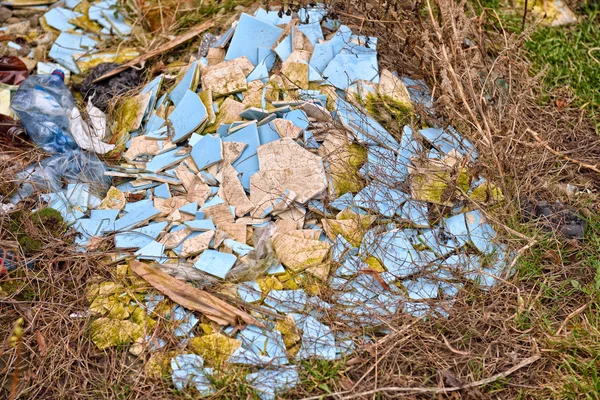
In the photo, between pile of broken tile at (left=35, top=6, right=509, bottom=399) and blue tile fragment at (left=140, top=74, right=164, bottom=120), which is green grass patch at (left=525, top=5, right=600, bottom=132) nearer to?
pile of broken tile at (left=35, top=6, right=509, bottom=399)

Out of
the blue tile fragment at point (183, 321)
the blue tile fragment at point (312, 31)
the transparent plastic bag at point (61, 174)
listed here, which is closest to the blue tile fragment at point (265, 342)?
the blue tile fragment at point (183, 321)

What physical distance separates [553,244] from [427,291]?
0.80m

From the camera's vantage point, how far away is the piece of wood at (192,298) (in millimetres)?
3070

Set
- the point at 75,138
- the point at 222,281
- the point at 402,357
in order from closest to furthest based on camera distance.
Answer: the point at 402,357, the point at 222,281, the point at 75,138

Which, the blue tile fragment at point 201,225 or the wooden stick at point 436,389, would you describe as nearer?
the wooden stick at point 436,389

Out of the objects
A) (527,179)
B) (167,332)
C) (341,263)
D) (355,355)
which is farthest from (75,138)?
(527,179)

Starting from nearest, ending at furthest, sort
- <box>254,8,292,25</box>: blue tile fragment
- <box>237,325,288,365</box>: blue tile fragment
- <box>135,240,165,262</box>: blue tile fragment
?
1. <box>237,325,288,365</box>: blue tile fragment
2. <box>135,240,165,262</box>: blue tile fragment
3. <box>254,8,292,25</box>: blue tile fragment

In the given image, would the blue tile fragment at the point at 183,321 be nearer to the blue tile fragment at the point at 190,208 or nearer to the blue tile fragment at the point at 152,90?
the blue tile fragment at the point at 190,208

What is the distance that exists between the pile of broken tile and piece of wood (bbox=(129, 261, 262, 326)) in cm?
5

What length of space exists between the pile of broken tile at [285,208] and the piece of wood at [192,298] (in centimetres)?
5

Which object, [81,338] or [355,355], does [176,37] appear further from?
[355,355]

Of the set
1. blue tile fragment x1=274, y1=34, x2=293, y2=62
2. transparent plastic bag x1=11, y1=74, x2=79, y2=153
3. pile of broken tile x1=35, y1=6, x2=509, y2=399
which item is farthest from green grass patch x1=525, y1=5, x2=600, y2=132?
transparent plastic bag x1=11, y1=74, x2=79, y2=153

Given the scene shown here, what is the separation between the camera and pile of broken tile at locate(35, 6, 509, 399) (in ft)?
10.1

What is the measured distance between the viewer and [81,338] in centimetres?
305
